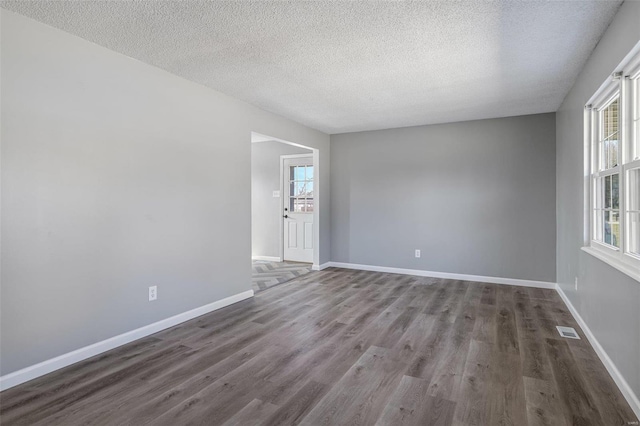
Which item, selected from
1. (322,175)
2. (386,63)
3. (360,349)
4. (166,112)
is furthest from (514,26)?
(322,175)

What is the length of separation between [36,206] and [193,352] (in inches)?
60.1

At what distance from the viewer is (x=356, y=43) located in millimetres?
2656

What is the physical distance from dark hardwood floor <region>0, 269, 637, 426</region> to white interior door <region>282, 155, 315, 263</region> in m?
3.10

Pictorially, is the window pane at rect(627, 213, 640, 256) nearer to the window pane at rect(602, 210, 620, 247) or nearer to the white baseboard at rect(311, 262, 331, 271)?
the window pane at rect(602, 210, 620, 247)

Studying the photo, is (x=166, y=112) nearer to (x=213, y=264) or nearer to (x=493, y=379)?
(x=213, y=264)

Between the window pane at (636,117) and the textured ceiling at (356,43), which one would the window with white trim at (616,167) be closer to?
the window pane at (636,117)

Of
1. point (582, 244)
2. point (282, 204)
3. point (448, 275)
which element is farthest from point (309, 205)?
point (582, 244)

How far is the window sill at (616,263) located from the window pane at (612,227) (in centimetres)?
12

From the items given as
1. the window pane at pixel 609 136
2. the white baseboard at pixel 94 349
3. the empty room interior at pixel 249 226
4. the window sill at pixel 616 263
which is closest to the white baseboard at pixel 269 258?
the empty room interior at pixel 249 226

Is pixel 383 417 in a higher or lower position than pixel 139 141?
lower

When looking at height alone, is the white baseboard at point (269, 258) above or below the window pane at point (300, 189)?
below

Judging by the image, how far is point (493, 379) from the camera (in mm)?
2281

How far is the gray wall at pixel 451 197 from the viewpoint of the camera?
15.6 feet

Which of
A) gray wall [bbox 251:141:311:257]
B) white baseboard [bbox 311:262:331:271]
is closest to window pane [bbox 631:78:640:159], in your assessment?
white baseboard [bbox 311:262:331:271]
